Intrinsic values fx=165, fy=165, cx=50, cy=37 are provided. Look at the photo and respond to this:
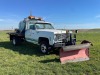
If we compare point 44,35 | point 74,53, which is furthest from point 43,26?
point 74,53

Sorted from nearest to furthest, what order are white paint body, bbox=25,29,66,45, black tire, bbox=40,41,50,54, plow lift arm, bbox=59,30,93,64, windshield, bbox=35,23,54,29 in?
plow lift arm, bbox=59,30,93,64 → white paint body, bbox=25,29,66,45 → black tire, bbox=40,41,50,54 → windshield, bbox=35,23,54,29

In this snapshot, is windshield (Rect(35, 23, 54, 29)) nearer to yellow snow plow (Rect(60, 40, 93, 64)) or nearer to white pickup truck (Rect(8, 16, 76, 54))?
white pickup truck (Rect(8, 16, 76, 54))

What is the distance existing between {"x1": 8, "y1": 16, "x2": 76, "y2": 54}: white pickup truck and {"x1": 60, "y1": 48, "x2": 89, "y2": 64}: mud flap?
1125 millimetres

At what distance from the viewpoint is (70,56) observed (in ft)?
25.9

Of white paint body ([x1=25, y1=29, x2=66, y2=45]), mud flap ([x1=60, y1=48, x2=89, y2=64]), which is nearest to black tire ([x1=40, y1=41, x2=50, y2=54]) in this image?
white paint body ([x1=25, y1=29, x2=66, y2=45])

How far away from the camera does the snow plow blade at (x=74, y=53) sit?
759cm

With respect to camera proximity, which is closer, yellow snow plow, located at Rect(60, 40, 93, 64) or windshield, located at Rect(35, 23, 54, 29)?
yellow snow plow, located at Rect(60, 40, 93, 64)

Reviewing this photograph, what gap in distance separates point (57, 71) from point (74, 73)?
0.64m

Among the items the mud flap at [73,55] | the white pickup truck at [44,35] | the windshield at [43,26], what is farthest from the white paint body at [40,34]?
the mud flap at [73,55]

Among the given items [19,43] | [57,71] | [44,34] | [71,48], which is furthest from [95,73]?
[19,43]

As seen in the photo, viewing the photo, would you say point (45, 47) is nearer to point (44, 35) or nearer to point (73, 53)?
point (44, 35)

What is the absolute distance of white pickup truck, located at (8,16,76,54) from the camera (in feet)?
30.1

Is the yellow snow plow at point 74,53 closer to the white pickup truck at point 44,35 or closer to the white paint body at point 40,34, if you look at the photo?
the white pickup truck at point 44,35

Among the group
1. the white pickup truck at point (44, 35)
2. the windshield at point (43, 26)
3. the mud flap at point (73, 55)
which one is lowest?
the mud flap at point (73, 55)
